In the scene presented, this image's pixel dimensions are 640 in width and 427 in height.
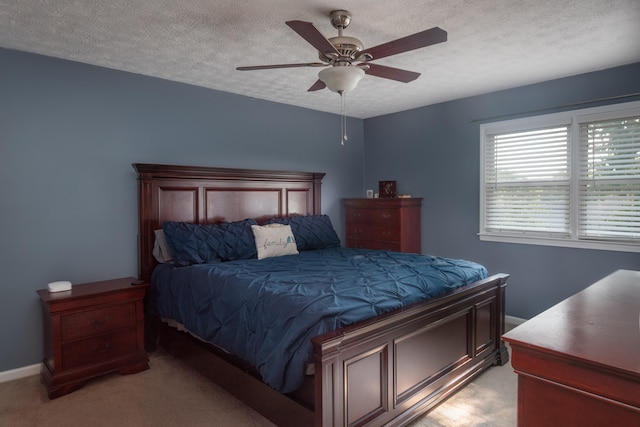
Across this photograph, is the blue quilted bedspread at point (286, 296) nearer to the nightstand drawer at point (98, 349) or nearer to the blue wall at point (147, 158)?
the nightstand drawer at point (98, 349)

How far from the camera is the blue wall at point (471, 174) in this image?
3535 millimetres

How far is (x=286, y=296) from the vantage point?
6.99 feet

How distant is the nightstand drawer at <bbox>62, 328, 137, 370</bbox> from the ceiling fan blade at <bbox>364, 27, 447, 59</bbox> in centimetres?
269

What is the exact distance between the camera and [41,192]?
2988 millimetres

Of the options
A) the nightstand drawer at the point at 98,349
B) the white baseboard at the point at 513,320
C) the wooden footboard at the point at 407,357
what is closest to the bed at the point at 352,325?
the wooden footboard at the point at 407,357

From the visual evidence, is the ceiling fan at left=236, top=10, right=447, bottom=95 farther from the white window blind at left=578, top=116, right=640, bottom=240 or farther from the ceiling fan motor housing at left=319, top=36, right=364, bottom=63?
the white window blind at left=578, top=116, right=640, bottom=240

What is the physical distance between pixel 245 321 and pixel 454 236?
3.08 meters

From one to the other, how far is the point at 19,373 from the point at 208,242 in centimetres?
168

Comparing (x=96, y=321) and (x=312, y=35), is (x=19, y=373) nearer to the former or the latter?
(x=96, y=321)

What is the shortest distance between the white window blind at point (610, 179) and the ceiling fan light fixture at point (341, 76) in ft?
8.42

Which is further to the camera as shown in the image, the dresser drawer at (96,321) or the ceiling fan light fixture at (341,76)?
the dresser drawer at (96,321)

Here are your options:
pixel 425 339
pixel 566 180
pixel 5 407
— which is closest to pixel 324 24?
pixel 425 339

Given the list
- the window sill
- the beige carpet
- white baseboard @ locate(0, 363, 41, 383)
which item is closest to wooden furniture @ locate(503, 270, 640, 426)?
the beige carpet

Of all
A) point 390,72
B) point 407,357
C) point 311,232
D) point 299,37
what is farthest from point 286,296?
point 311,232
